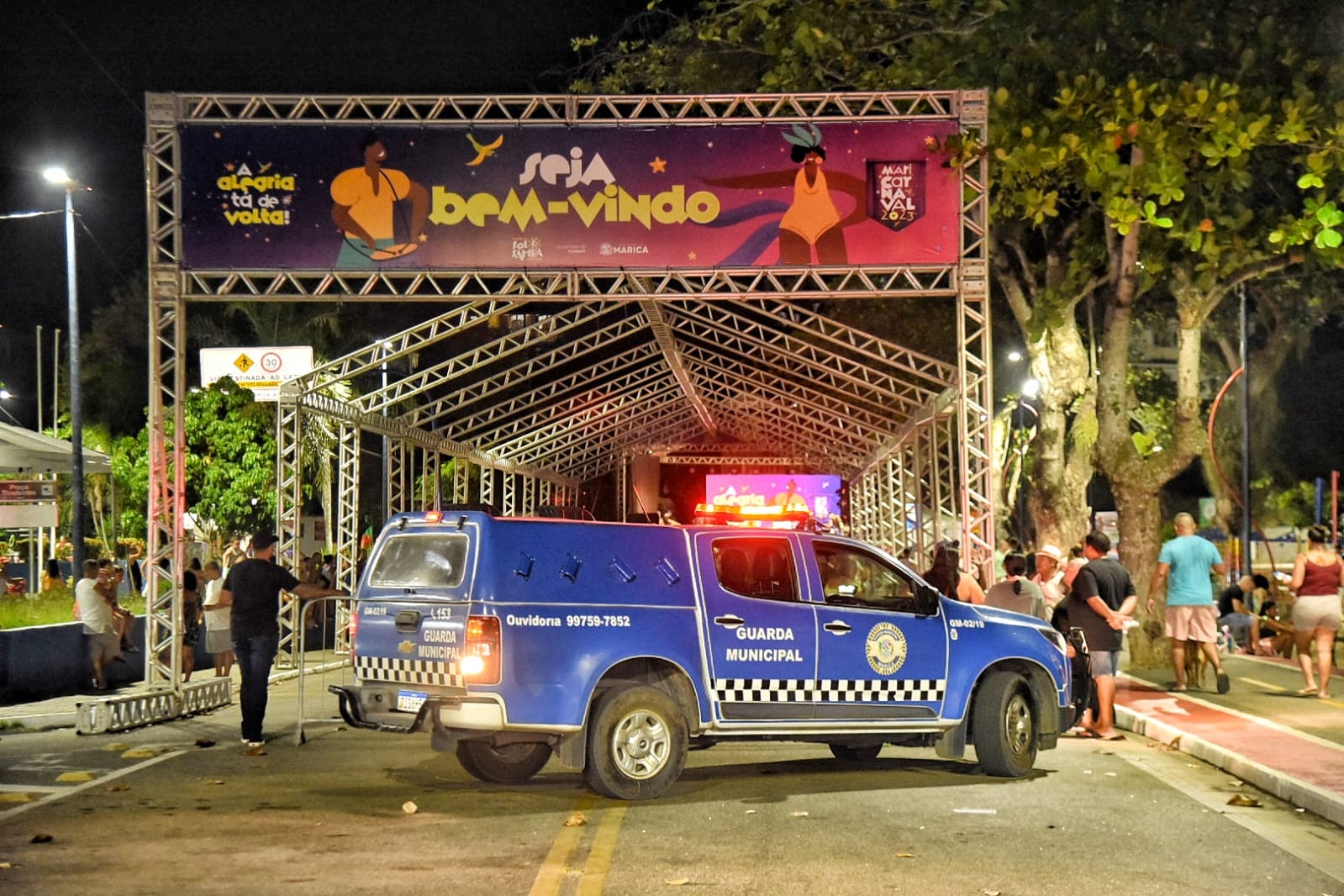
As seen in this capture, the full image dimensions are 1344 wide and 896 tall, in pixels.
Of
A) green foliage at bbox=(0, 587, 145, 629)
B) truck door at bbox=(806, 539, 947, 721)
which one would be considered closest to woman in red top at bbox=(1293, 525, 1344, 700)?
truck door at bbox=(806, 539, 947, 721)

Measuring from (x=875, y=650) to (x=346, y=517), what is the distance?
18.9m

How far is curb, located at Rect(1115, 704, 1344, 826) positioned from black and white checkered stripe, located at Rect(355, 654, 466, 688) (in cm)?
533

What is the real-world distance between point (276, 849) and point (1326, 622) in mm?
11826

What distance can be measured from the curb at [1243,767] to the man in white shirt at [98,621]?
11.9 meters

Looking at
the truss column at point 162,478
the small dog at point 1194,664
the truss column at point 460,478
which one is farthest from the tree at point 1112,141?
the truss column at point 460,478

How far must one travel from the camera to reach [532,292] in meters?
18.5

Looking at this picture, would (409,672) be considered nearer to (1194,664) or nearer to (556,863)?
(556,863)

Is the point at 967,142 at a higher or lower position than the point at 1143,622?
higher

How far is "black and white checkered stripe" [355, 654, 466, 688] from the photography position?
32.6ft

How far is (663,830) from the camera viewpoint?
9148mm

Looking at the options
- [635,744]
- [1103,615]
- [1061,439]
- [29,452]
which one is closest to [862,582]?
[635,744]

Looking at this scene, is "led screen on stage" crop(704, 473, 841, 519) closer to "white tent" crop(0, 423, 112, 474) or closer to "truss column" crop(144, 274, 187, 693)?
"white tent" crop(0, 423, 112, 474)

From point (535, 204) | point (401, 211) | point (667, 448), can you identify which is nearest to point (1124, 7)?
point (535, 204)

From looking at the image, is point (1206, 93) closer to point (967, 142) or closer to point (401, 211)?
point (967, 142)
